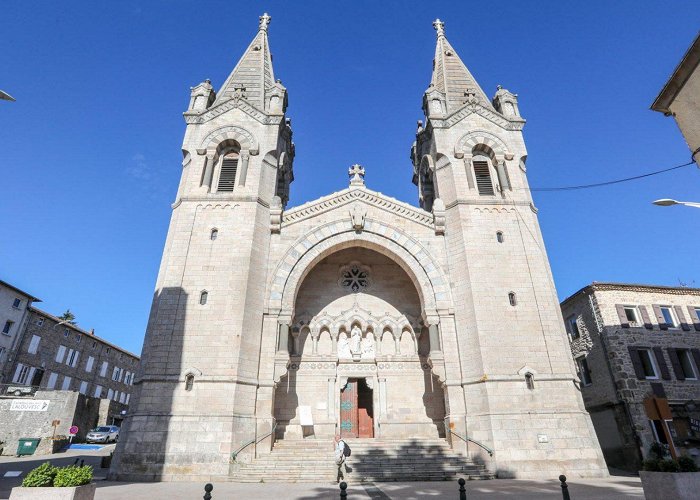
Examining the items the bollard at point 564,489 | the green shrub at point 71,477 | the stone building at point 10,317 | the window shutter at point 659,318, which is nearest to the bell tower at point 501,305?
the bollard at point 564,489

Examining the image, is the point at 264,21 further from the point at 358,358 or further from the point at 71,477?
the point at 71,477

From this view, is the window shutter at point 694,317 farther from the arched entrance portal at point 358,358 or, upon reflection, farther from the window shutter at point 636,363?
the arched entrance portal at point 358,358

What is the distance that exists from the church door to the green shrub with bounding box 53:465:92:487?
44.1ft

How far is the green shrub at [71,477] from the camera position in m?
6.41

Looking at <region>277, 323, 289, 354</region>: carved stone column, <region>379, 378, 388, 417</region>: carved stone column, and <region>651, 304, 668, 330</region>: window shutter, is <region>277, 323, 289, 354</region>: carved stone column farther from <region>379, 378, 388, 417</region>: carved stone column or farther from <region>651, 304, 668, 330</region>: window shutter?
<region>651, 304, 668, 330</region>: window shutter

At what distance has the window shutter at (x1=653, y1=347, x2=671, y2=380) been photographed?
72.3 feet

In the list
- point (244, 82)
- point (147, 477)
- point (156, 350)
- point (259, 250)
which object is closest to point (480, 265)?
point (259, 250)

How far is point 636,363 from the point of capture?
72.8 feet

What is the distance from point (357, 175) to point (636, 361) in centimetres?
1829

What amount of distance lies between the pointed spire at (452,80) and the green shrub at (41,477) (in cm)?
2269

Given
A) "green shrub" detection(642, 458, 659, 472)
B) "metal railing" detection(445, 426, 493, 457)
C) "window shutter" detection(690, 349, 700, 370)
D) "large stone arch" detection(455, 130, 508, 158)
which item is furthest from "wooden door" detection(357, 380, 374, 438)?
"window shutter" detection(690, 349, 700, 370)

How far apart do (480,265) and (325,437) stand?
10.2 metres

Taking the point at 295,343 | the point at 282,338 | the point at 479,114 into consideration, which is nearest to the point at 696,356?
the point at 479,114

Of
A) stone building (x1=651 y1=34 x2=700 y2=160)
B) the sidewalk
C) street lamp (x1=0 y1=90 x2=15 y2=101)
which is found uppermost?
stone building (x1=651 y1=34 x2=700 y2=160)
